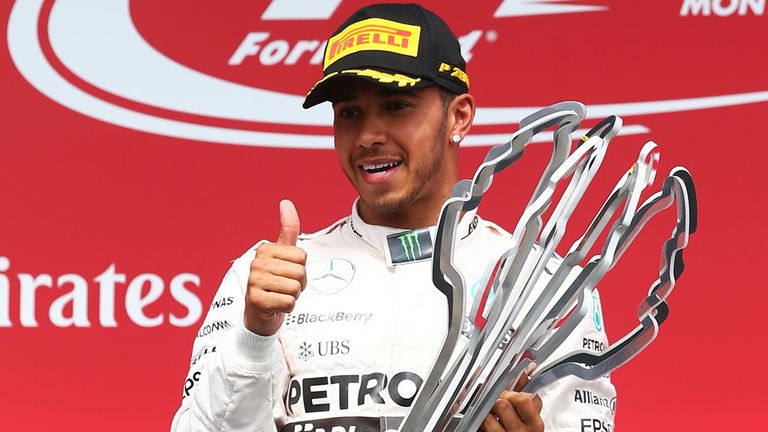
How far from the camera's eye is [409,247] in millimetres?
1702

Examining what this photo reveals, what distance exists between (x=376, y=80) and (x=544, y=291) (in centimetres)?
36

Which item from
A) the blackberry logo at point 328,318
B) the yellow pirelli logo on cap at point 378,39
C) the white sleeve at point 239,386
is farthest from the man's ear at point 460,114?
the white sleeve at point 239,386

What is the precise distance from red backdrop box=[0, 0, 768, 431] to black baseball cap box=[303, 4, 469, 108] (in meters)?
1.01

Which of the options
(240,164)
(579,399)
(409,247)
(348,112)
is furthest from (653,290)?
(240,164)

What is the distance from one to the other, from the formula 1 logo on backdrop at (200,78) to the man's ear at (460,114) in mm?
979

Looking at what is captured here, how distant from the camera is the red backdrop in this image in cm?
266

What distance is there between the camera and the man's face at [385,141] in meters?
1.65

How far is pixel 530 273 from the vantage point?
4.75 feet

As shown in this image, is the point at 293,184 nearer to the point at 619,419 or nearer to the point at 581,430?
the point at 619,419

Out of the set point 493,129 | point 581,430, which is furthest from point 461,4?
point 581,430

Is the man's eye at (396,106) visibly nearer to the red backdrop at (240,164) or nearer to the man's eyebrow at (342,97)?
the man's eyebrow at (342,97)

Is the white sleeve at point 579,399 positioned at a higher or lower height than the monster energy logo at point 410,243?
lower

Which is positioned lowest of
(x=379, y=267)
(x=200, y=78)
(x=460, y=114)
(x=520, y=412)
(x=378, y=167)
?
(x=520, y=412)

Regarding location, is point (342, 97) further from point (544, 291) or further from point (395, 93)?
point (544, 291)
